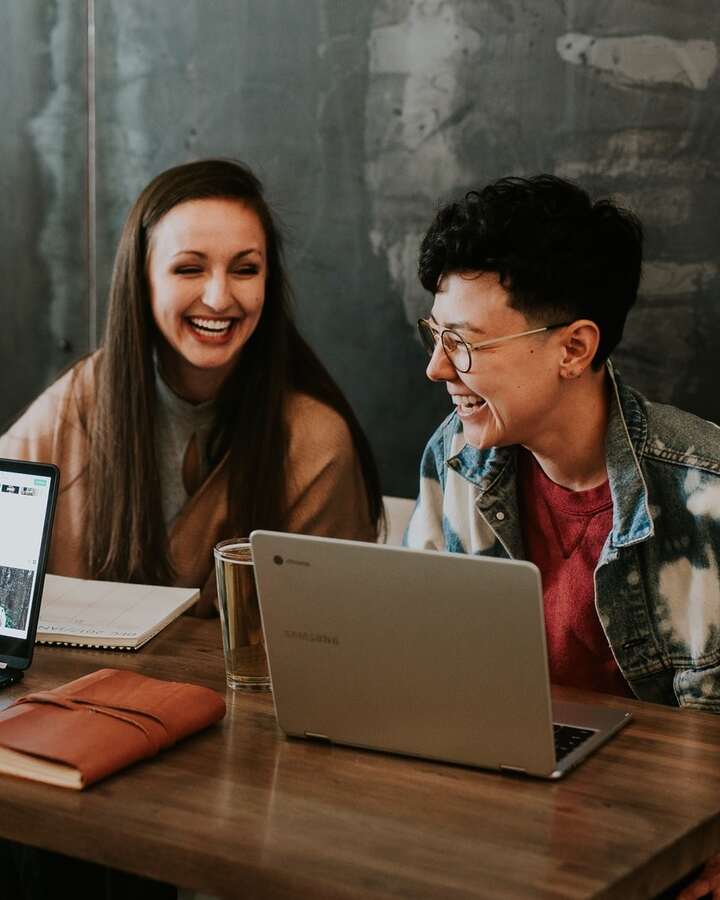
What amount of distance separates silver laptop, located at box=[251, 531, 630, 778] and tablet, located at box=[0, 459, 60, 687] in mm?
362

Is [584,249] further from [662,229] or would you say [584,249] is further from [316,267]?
[316,267]

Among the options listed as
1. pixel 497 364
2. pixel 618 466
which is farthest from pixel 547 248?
pixel 618 466

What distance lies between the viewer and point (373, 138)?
2686 millimetres

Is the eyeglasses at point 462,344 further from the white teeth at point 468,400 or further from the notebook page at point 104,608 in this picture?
the notebook page at point 104,608

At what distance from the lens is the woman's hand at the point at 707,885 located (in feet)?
4.81

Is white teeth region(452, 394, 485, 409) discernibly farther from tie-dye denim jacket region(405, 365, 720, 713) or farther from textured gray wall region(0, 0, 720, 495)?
textured gray wall region(0, 0, 720, 495)

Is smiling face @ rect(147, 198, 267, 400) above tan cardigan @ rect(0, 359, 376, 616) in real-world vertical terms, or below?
above

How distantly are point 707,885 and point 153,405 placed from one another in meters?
1.31

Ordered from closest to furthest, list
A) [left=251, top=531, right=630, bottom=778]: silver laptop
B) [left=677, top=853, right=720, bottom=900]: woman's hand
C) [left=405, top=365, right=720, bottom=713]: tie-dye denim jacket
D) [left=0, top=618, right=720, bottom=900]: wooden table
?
[left=0, top=618, right=720, bottom=900]: wooden table
[left=251, top=531, right=630, bottom=778]: silver laptop
[left=677, top=853, right=720, bottom=900]: woman's hand
[left=405, top=365, right=720, bottom=713]: tie-dye denim jacket

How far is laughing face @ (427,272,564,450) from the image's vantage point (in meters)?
1.75

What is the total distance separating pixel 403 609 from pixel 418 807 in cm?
19

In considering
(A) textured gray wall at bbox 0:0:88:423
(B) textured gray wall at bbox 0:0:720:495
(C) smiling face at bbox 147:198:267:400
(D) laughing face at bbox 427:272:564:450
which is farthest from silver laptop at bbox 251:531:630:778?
(A) textured gray wall at bbox 0:0:88:423

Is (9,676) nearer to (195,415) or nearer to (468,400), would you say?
(468,400)

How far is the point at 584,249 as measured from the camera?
1.76 m
